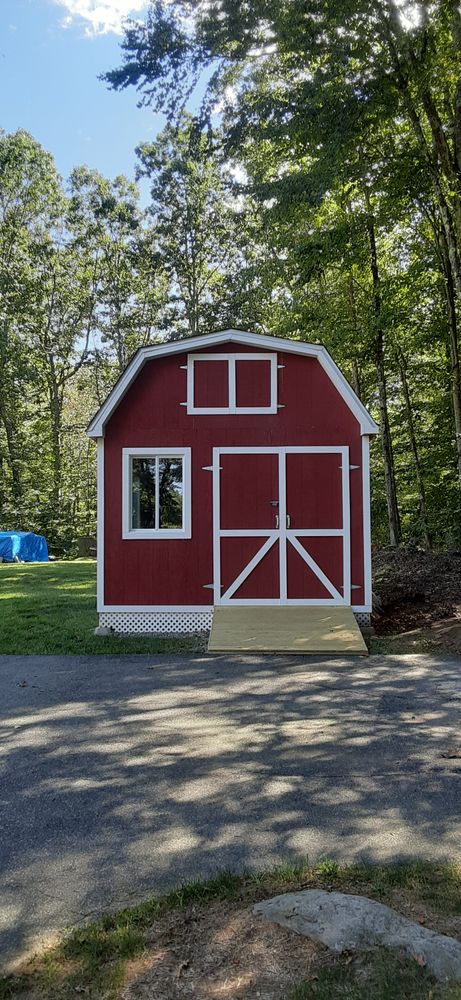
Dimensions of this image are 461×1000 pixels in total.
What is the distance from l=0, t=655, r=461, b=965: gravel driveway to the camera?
9.60ft

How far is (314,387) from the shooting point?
9.41 m

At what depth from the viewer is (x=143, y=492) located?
9.48 metres

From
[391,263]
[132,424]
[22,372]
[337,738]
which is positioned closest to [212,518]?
[132,424]

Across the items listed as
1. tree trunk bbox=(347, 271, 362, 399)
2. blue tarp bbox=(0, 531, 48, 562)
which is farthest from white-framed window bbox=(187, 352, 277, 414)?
blue tarp bbox=(0, 531, 48, 562)

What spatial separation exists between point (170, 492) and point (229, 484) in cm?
91

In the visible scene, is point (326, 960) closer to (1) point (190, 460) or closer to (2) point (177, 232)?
(1) point (190, 460)

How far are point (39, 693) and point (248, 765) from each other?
279 centimetres

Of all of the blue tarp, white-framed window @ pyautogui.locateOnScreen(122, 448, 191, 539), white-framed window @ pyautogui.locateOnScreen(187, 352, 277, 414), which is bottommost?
the blue tarp

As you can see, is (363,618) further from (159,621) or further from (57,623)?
(57,623)

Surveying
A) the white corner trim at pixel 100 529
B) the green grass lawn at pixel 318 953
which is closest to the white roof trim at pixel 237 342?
the white corner trim at pixel 100 529

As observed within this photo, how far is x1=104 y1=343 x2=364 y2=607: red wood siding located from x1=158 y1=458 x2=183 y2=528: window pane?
0.78 feet

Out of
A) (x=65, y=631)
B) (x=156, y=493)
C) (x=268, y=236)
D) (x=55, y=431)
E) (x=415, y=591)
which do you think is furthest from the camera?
(x=55, y=431)

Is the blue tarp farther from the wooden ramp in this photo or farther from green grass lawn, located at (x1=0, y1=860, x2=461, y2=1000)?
green grass lawn, located at (x1=0, y1=860, x2=461, y2=1000)

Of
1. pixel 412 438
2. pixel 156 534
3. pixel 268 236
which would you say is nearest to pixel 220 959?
pixel 156 534
